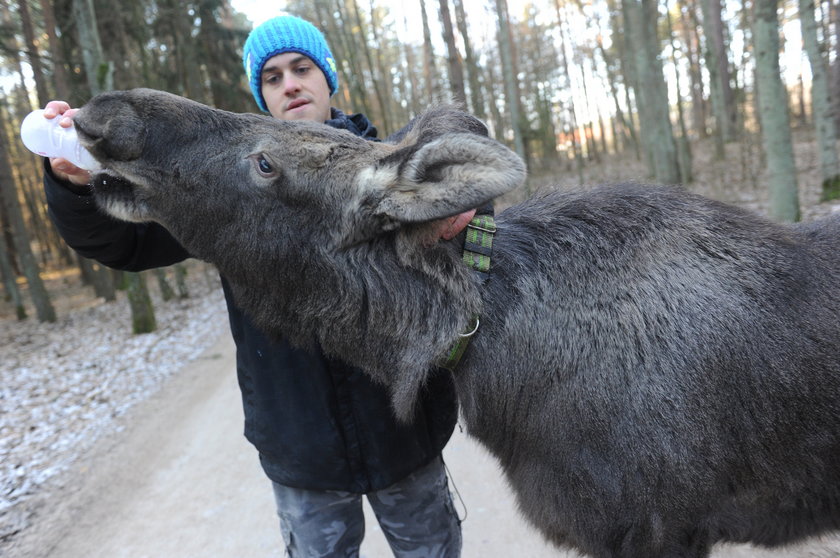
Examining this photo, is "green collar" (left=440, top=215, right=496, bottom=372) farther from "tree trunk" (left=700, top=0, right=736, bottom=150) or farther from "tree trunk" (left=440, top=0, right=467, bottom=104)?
"tree trunk" (left=700, top=0, right=736, bottom=150)

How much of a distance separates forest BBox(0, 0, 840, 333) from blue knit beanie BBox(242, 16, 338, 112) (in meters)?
0.73

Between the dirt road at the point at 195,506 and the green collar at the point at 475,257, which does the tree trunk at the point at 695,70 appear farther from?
the green collar at the point at 475,257

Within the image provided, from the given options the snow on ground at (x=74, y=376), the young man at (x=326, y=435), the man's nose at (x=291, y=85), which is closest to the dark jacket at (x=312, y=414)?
the young man at (x=326, y=435)

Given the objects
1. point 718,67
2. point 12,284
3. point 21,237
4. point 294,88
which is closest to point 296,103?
point 294,88

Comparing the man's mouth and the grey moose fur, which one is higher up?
the man's mouth

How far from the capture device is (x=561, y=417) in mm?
1918

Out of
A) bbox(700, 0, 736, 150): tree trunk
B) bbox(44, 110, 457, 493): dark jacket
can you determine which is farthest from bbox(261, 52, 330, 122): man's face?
bbox(700, 0, 736, 150): tree trunk

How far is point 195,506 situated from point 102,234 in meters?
3.46

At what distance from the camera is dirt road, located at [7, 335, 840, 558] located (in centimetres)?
402

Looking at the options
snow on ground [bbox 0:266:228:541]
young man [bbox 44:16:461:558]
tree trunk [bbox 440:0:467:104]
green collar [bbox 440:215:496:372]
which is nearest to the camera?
green collar [bbox 440:215:496:372]

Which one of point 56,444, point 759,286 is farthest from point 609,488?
point 56,444

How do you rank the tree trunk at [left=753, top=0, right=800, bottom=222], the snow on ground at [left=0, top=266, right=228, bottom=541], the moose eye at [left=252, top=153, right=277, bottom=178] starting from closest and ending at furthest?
the moose eye at [left=252, top=153, right=277, bottom=178] → the snow on ground at [left=0, top=266, right=228, bottom=541] → the tree trunk at [left=753, top=0, right=800, bottom=222]

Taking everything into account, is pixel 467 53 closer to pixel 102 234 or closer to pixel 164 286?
pixel 164 286

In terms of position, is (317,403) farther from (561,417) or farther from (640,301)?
(640,301)
